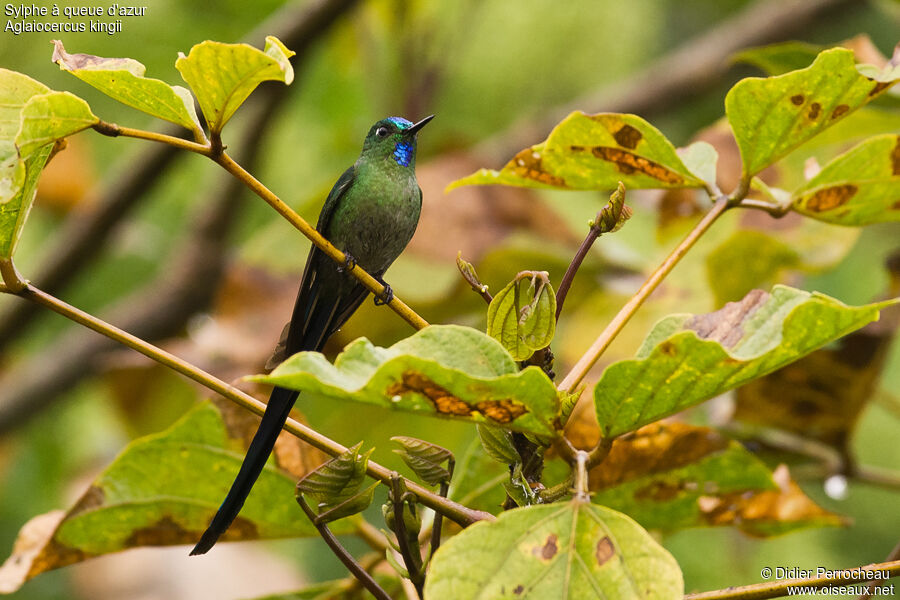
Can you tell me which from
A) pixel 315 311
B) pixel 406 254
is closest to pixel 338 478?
pixel 315 311

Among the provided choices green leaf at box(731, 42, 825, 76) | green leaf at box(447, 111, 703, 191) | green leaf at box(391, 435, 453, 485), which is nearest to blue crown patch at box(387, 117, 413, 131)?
green leaf at box(731, 42, 825, 76)

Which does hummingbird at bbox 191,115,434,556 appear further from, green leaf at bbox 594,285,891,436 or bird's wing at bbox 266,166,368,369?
green leaf at bbox 594,285,891,436

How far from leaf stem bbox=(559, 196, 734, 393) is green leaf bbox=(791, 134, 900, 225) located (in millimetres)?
116

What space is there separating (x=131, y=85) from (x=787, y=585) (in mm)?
677

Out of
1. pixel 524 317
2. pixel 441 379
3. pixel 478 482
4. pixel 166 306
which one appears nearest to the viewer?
pixel 441 379

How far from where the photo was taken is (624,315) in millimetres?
849

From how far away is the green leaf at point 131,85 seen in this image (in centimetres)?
79

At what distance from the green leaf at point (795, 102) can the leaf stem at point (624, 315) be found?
0.07 meters

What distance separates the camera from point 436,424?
2.12m

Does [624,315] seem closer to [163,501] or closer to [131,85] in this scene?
[131,85]

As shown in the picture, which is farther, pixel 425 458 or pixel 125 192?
pixel 125 192

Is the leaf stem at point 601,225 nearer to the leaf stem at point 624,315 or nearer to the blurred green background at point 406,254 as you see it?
the leaf stem at point 624,315

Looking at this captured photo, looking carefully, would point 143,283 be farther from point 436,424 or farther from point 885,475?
point 885,475

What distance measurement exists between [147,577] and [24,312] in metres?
1.51
